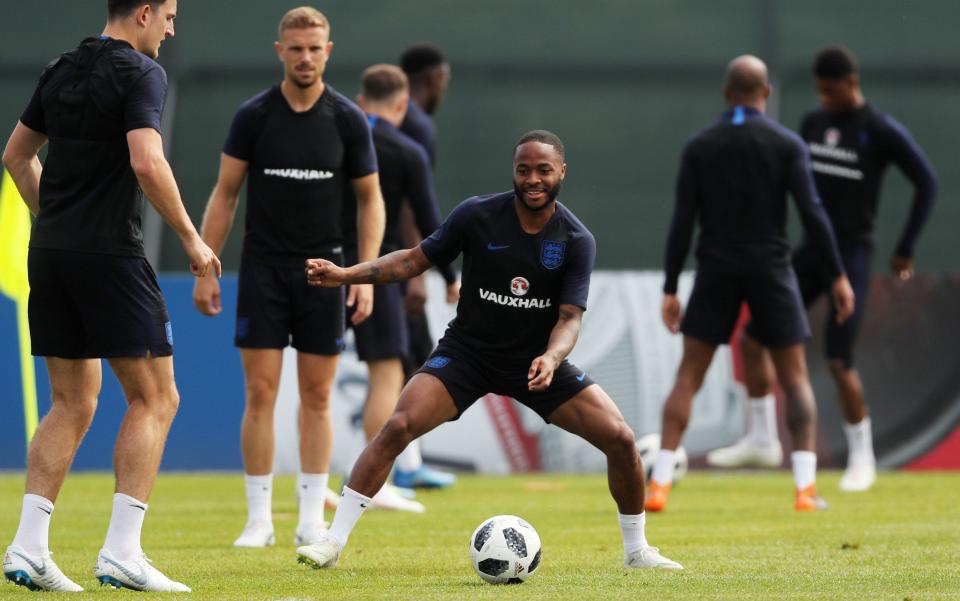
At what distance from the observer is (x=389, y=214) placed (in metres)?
9.81

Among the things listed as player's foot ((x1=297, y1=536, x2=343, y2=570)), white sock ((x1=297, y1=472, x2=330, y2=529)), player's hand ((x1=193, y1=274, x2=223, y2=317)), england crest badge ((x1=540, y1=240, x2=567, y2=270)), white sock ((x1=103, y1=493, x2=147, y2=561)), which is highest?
england crest badge ((x1=540, y1=240, x2=567, y2=270))

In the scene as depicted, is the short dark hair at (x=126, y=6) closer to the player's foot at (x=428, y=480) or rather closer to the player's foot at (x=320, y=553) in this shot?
the player's foot at (x=320, y=553)

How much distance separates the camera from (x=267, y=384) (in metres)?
7.73

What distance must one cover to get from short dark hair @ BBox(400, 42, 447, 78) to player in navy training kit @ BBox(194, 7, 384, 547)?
347 cm

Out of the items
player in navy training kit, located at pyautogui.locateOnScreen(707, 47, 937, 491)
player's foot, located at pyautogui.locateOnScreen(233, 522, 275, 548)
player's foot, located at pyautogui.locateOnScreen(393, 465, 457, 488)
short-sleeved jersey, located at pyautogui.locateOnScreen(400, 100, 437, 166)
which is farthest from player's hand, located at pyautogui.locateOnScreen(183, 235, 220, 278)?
player in navy training kit, located at pyautogui.locateOnScreen(707, 47, 937, 491)

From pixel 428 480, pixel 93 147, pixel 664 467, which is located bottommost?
pixel 428 480

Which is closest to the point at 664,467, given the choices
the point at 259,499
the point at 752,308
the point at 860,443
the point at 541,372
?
the point at 752,308

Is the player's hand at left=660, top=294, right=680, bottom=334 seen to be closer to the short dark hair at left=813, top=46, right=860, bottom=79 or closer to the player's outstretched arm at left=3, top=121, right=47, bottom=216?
the short dark hair at left=813, top=46, right=860, bottom=79

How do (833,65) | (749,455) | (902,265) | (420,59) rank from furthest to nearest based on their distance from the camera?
(749,455)
(902,265)
(420,59)
(833,65)

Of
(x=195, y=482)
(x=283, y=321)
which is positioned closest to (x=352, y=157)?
(x=283, y=321)

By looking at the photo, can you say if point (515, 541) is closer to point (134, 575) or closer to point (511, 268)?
point (511, 268)

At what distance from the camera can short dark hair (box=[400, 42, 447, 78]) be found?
11.2m

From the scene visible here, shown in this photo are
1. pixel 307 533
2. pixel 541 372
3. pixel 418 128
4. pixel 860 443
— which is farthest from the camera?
pixel 860 443

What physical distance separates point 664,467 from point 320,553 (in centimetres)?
365
